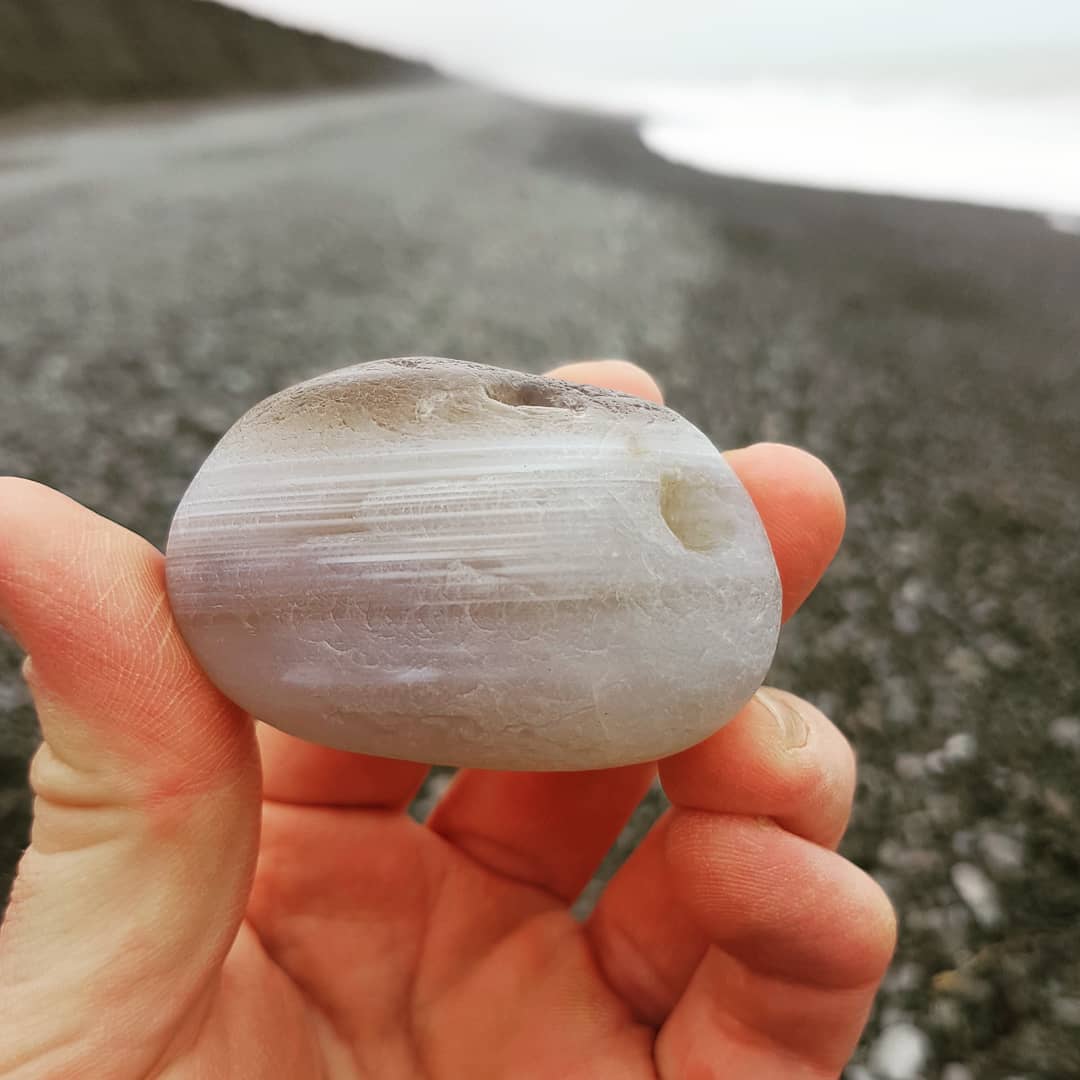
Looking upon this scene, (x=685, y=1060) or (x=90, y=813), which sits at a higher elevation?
(x=90, y=813)

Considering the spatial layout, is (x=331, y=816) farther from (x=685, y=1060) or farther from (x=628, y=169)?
(x=628, y=169)

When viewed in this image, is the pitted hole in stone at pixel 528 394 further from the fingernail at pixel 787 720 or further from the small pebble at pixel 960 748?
the small pebble at pixel 960 748

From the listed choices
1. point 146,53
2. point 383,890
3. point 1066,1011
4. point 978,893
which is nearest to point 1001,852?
→ point 978,893

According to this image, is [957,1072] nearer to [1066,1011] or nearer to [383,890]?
[1066,1011]

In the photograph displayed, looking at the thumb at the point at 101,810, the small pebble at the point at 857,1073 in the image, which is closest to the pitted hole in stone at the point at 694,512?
the thumb at the point at 101,810

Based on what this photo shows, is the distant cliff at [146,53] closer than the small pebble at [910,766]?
No

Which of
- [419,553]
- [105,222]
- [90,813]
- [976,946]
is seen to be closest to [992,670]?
[976,946]
